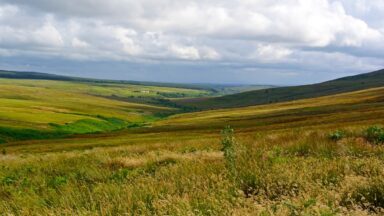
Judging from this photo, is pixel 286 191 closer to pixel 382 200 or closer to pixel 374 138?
pixel 382 200

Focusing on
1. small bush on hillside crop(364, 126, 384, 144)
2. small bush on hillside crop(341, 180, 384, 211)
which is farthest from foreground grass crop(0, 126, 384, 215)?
small bush on hillside crop(364, 126, 384, 144)

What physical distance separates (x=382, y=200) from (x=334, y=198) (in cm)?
84

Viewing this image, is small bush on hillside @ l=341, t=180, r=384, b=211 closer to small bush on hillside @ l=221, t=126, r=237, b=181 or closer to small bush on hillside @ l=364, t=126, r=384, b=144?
small bush on hillside @ l=221, t=126, r=237, b=181

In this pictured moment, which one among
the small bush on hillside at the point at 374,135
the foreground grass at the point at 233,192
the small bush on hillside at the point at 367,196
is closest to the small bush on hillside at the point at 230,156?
the foreground grass at the point at 233,192

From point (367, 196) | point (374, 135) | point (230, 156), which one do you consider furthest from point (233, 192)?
point (374, 135)

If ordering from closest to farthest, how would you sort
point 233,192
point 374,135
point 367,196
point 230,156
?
1. point 367,196
2. point 233,192
3. point 230,156
4. point 374,135

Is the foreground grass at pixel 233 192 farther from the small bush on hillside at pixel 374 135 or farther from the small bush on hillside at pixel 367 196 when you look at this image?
the small bush on hillside at pixel 374 135

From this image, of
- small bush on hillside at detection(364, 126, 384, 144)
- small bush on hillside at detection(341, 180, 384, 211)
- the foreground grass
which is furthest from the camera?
small bush on hillside at detection(364, 126, 384, 144)

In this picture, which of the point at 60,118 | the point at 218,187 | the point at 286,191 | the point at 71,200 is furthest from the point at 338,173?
the point at 60,118

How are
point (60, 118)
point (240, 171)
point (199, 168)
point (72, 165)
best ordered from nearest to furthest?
point (240, 171)
point (199, 168)
point (72, 165)
point (60, 118)

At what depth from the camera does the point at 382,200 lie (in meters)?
8.02

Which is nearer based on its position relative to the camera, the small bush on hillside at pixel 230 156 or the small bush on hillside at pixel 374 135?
the small bush on hillside at pixel 230 156

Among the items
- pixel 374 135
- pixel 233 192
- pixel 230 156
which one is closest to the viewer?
pixel 233 192

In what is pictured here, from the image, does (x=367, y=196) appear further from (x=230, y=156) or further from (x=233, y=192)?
(x=230, y=156)
